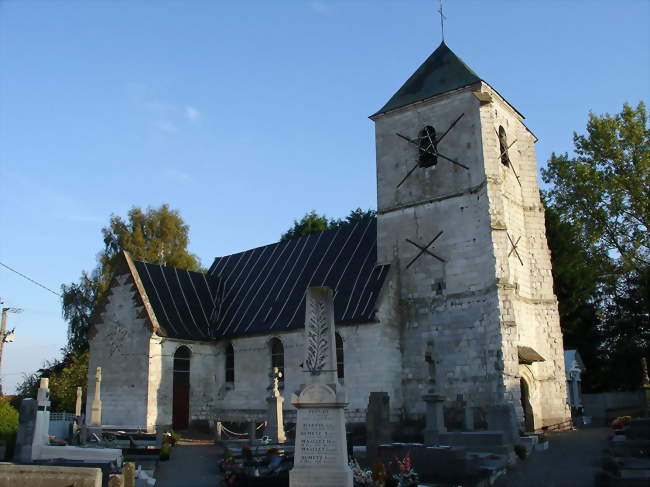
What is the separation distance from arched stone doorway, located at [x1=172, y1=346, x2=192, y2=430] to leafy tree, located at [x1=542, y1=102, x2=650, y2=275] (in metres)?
21.0

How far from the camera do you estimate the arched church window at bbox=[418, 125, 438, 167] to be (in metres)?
25.4

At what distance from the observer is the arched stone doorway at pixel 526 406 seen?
22672mm

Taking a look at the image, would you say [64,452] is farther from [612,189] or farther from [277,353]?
[612,189]

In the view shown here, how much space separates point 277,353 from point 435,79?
523 inches

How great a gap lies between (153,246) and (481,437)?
3051cm

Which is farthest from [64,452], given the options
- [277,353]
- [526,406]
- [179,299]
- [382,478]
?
[526,406]

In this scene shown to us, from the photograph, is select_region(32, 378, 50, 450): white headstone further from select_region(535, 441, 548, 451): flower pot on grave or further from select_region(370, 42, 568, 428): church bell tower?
select_region(535, 441, 548, 451): flower pot on grave

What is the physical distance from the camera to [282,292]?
28109 mm

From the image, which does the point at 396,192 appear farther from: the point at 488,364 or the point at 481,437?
the point at 481,437

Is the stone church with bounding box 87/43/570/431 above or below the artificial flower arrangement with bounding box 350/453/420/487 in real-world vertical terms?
above

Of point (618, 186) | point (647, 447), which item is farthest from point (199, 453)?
point (618, 186)

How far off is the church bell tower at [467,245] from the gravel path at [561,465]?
84.4 inches

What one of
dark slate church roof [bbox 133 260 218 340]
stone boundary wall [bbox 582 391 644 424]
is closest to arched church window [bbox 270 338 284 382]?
dark slate church roof [bbox 133 260 218 340]

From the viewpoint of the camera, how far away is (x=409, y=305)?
24.5 metres
